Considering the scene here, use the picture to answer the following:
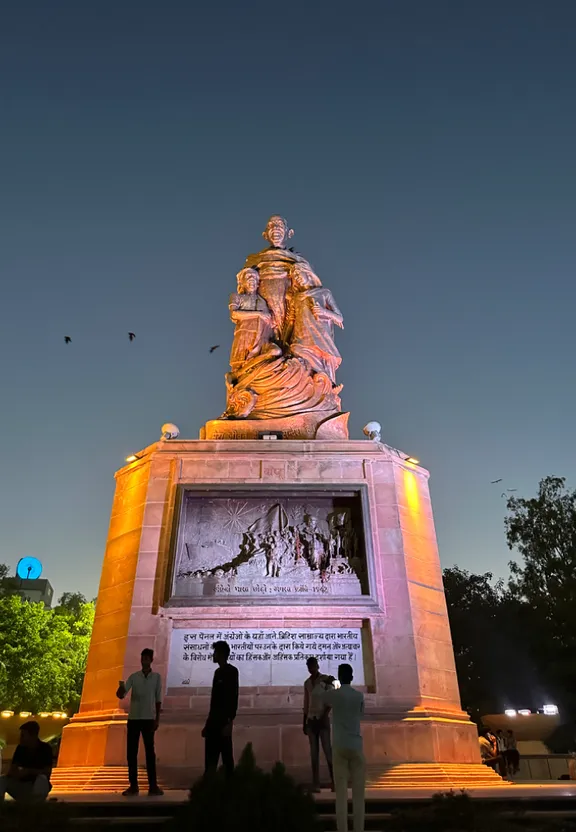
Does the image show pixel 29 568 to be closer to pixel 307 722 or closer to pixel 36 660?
pixel 36 660

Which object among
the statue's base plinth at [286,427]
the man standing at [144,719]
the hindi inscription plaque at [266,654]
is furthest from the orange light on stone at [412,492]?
the man standing at [144,719]

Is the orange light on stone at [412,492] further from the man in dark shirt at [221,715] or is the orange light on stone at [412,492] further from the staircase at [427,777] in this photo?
the man in dark shirt at [221,715]

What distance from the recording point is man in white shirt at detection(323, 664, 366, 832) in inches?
225

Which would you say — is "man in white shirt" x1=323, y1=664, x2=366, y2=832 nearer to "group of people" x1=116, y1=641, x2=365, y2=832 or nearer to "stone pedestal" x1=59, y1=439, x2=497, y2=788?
"group of people" x1=116, y1=641, x2=365, y2=832

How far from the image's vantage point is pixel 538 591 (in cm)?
3381

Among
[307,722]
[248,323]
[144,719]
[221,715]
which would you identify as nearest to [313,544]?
[307,722]

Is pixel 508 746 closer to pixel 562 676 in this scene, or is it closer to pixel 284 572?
pixel 284 572

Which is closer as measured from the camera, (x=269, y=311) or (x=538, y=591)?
(x=269, y=311)

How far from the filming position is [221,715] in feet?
24.4

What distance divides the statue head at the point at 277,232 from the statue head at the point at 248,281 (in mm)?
1858

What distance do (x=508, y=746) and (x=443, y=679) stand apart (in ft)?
25.5

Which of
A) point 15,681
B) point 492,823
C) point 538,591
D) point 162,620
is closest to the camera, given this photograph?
point 492,823

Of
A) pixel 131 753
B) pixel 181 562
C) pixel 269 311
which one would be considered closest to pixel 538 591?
pixel 269 311

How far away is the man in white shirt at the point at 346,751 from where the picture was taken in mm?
5718
